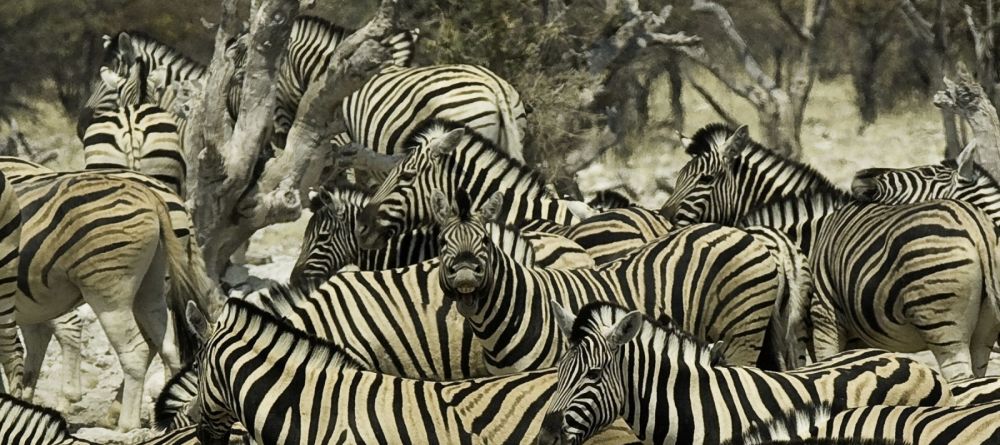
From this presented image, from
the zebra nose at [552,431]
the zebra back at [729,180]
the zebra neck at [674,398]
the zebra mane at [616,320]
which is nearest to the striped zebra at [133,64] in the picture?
the zebra back at [729,180]

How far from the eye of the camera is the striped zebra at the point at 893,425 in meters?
5.54

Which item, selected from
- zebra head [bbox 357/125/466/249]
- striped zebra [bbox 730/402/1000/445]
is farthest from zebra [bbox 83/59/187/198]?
striped zebra [bbox 730/402/1000/445]

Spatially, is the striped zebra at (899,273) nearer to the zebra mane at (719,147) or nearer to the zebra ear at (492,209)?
the zebra mane at (719,147)

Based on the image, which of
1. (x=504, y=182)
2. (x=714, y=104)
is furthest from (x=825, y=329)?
(x=714, y=104)

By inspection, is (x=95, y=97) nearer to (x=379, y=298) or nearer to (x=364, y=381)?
(x=379, y=298)

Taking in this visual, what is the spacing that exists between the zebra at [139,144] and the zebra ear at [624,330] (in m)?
6.28

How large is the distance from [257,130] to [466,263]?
13.1 ft

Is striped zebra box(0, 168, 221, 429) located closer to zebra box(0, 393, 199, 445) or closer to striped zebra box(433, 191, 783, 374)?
zebra box(0, 393, 199, 445)

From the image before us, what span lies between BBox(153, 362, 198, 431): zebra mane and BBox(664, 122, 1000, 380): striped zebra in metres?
3.68

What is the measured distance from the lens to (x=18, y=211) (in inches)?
343

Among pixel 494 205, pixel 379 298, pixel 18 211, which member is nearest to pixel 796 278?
pixel 494 205

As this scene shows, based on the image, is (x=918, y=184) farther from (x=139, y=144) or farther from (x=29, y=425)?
(x=29, y=425)

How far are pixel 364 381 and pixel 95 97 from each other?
8.40 metres

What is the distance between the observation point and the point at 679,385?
257 inches
